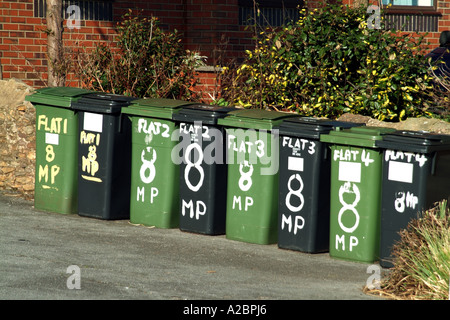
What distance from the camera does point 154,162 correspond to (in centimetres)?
883

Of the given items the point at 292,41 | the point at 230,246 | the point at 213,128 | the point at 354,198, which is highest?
the point at 292,41

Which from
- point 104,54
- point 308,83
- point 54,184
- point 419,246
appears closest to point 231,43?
point 104,54

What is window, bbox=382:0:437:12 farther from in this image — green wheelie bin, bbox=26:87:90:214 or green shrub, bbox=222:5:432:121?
green wheelie bin, bbox=26:87:90:214

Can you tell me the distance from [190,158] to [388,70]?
9.49ft

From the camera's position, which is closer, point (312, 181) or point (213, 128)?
point (312, 181)

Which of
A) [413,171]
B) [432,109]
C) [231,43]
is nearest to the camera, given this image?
[413,171]

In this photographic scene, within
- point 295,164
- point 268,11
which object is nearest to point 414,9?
point 268,11

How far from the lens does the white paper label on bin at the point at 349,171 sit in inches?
300

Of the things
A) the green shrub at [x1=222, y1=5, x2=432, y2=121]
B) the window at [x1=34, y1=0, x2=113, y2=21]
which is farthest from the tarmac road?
the window at [x1=34, y1=0, x2=113, y2=21]

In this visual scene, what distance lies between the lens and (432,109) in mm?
10211

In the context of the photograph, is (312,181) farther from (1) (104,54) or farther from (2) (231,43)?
(2) (231,43)

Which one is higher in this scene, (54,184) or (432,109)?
(432,109)

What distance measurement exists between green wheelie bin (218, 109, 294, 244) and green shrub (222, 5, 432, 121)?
2138 millimetres

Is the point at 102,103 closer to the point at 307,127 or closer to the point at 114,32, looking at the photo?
the point at 307,127
